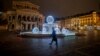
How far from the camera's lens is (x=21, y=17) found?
56531 millimetres

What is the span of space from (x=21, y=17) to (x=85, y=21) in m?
51.4

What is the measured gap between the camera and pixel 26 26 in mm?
→ 56562

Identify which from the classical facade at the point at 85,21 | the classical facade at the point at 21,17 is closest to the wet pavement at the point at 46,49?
the classical facade at the point at 21,17

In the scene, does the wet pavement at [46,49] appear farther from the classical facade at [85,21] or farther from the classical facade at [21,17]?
the classical facade at [85,21]

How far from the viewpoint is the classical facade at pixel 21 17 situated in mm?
55216

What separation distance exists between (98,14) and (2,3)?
187ft

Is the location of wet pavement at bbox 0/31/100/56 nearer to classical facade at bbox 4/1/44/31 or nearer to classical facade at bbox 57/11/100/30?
classical facade at bbox 4/1/44/31

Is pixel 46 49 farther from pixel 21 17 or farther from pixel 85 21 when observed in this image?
pixel 85 21

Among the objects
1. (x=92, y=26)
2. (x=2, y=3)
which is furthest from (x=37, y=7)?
(x=92, y=26)

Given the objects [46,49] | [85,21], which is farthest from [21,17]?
[85,21]

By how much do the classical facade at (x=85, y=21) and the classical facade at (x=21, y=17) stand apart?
30.4 m

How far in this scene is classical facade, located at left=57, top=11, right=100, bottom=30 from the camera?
287ft

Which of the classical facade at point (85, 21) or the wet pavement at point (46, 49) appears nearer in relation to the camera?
the wet pavement at point (46, 49)

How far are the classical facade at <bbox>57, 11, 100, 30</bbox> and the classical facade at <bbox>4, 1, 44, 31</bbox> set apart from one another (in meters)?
30.4
